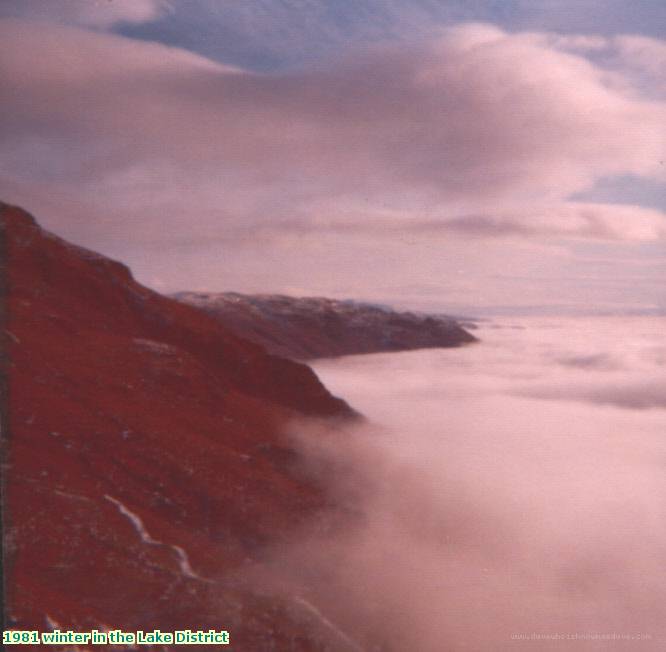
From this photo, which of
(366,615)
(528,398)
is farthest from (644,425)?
(366,615)

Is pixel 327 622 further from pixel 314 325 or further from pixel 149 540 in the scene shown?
pixel 314 325

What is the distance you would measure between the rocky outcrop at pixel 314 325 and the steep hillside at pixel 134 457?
94439 mm

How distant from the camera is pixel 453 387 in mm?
122125

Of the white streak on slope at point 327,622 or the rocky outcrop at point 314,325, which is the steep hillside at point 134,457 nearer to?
the white streak on slope at point 327,622

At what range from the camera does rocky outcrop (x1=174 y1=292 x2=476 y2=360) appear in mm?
145000

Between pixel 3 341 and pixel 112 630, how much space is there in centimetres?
1281

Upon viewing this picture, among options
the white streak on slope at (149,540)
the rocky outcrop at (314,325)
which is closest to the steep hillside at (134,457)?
the white streak on slope at (149,540)

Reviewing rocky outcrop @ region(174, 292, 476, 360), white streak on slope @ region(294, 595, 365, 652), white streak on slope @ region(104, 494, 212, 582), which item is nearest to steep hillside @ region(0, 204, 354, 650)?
white streak on slope @ region(104, 494, 212, 582)

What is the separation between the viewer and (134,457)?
21.0 metres

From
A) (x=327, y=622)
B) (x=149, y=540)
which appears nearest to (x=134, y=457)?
(x=149, y=540)

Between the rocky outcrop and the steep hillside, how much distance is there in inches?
3718

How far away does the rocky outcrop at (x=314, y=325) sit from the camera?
14500cm

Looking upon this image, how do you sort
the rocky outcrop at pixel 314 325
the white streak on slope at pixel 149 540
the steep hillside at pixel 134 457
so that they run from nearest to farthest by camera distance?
the steep hillside at pixel 134 457 < the white streak on slope at pixel 149 540 < the rocky outcrop at pixel 314 325

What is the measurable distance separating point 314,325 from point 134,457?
14623 centimetres
